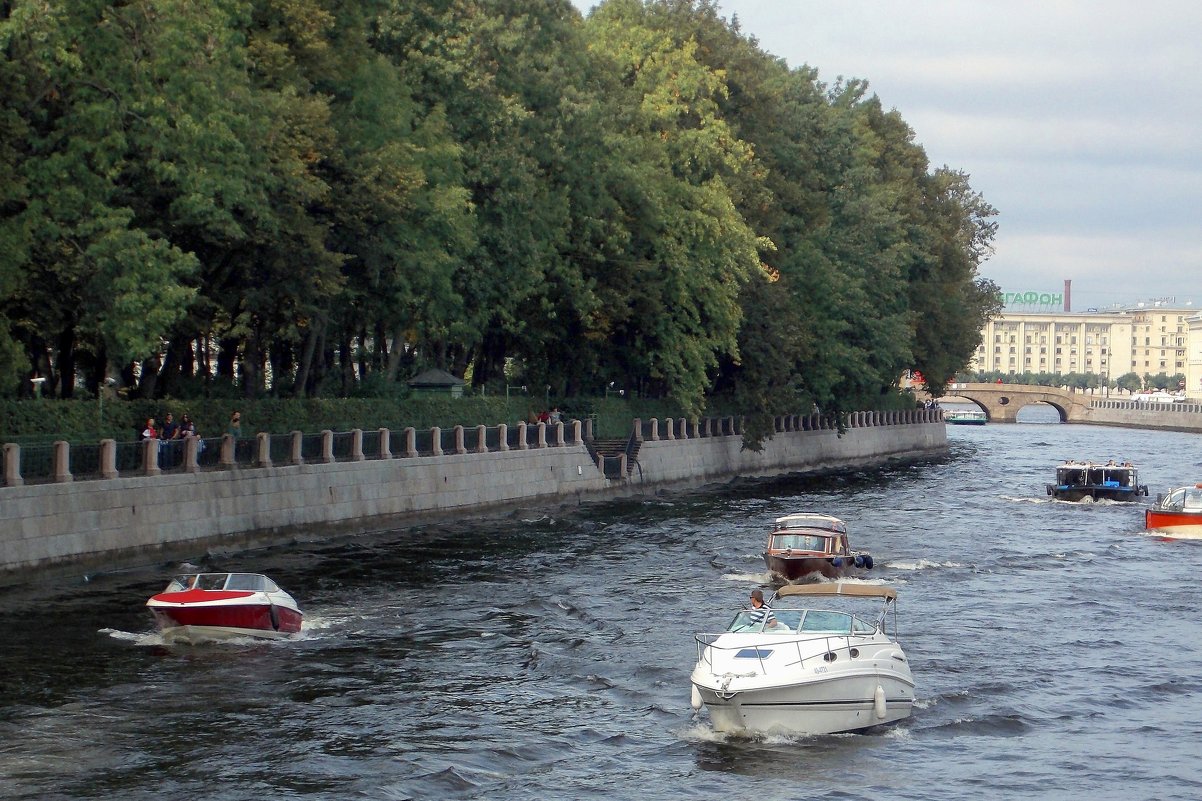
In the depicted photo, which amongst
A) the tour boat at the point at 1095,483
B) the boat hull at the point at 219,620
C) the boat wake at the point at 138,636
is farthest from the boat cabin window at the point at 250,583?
the tour boat at the point at 1095,483

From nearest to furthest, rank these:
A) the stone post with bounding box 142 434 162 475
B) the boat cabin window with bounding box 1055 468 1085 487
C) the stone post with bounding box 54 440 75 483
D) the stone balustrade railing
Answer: the stone post with bounding box 54 440 75 483 < the stone balustrade railing < the stone post with bounding box 142 434 162 475 < the boat cabin window with bounding box 1055 468 1085 487

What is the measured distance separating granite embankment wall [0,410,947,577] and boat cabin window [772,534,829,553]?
13.3m

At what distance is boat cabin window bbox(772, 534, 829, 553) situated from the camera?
4322 centimetres

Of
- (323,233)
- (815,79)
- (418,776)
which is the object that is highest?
(815,79)

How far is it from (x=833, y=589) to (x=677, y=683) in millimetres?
4269

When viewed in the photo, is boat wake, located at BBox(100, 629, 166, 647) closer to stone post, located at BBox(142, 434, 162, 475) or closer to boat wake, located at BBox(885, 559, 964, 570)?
stone post, located at BBox(142, 434, 162, 475)

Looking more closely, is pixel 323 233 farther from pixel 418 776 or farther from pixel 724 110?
pixel 724 110

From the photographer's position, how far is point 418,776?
73.8ft

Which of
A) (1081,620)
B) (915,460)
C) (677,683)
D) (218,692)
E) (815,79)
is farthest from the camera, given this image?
(915,460)

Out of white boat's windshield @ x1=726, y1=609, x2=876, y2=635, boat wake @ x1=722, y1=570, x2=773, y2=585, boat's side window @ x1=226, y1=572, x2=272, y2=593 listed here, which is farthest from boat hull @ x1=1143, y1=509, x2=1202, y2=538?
boat's side window @ x1=226, y1=572, x2=272, y2=593

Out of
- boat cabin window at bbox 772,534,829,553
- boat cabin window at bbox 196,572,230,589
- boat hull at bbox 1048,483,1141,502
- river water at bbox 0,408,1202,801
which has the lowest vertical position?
river water at bbox 0,408,1202,801

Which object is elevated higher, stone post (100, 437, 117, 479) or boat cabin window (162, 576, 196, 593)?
stone post (100, 437, 117, 479)

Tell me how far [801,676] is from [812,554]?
18035 mm

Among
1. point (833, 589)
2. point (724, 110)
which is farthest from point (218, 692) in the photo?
point (724, 110)
